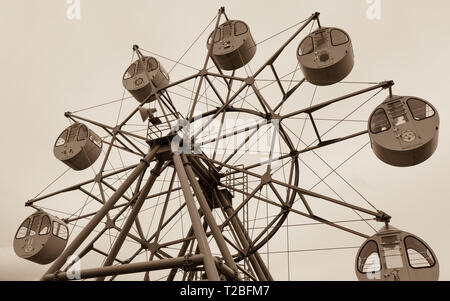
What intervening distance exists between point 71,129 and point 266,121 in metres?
8.74

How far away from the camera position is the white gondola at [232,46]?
1684 cm

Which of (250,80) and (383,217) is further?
(250,80)

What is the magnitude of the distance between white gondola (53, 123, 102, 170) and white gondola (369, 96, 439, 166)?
11.4 m

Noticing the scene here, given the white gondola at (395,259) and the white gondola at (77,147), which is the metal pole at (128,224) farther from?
the white gondola at (395,259)

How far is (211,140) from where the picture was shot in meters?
15.5

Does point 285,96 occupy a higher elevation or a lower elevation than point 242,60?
lower

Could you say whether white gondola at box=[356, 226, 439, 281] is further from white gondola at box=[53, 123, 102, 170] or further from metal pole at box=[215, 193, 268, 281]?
white gondola at box=[53, 123, 102, 170]

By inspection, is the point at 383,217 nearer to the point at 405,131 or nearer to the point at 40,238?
the point at 405,131

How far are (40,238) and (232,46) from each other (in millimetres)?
10311

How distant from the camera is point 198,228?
35.8 feet

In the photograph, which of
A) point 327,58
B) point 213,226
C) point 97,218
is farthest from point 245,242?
point 327,58
